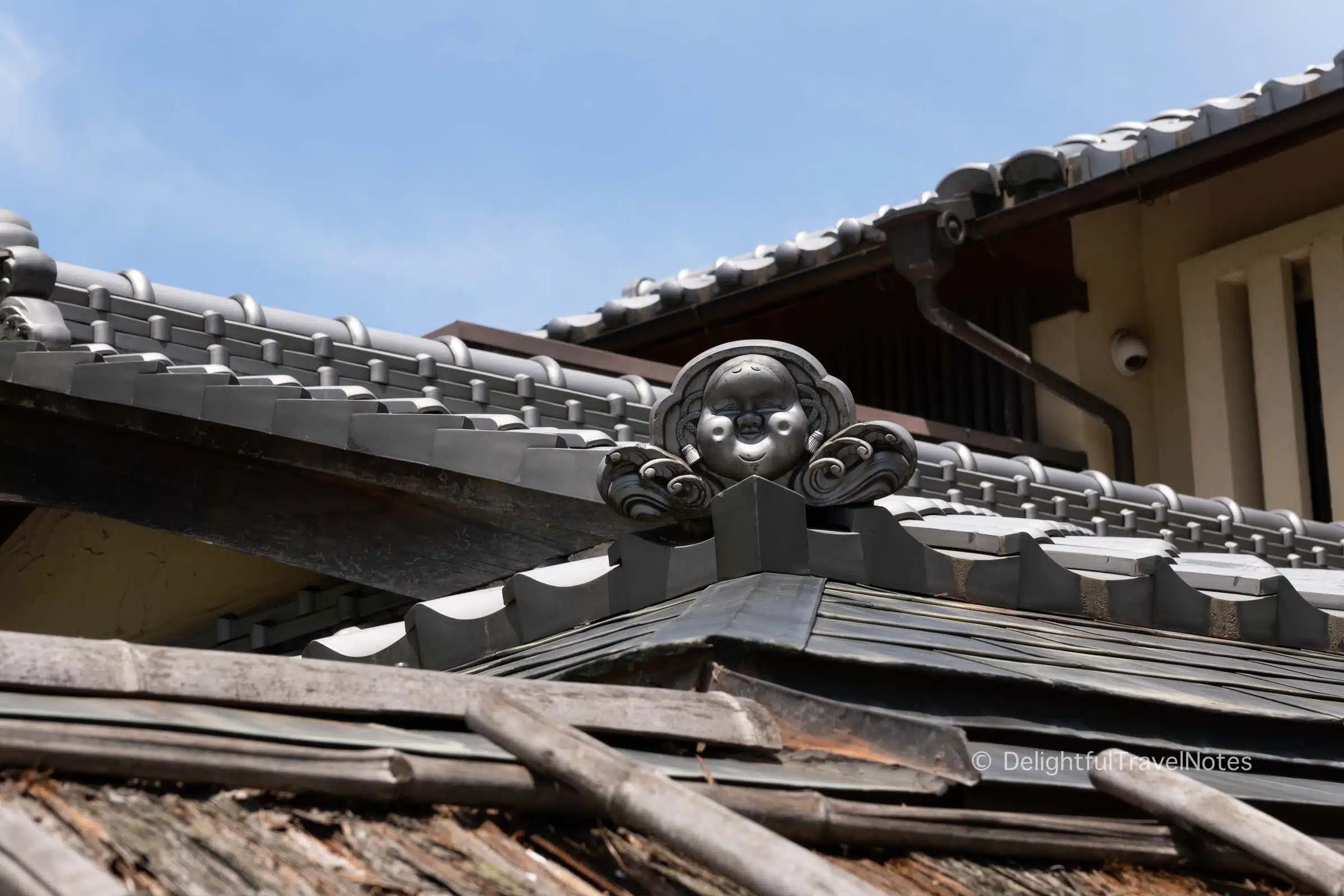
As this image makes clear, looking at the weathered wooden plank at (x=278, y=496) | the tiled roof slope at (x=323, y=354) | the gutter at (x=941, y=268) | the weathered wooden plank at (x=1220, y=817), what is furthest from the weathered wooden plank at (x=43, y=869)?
the gutter at (x=941, y=268)

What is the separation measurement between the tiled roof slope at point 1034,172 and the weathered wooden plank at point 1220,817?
7.17 meters

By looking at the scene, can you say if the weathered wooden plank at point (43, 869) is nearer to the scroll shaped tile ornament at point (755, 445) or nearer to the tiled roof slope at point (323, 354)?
the scroll shaped tile ornament at point (755, 445)

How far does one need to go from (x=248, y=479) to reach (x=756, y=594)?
108 inches

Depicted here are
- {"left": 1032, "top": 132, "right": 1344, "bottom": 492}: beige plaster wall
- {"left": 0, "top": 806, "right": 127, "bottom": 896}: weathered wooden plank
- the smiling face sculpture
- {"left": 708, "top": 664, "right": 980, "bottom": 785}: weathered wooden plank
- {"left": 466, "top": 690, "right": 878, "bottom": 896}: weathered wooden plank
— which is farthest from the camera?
{"left": 1032, "top": 132, "right": 1344, "bottom": 492}: beige plaster wall

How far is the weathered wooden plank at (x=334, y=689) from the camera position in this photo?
2.30m

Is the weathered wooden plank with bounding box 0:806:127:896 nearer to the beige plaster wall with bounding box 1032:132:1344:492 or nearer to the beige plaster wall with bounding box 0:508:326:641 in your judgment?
the beige plaster wall with bounding box 0:508:326:641

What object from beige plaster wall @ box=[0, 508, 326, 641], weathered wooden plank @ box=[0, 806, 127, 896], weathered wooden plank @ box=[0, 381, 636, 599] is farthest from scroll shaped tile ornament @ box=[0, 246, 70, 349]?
weathered wooden plank @ box=[0, 806, 127, 896]

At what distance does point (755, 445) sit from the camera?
396 centimetres

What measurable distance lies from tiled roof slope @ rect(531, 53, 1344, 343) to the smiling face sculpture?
19.5ft

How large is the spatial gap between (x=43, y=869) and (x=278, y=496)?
161 inches

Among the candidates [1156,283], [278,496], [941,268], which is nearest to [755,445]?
[278,496]

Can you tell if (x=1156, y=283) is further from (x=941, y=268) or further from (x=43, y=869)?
(x=43, y=869)

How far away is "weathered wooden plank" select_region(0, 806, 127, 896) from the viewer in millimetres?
1729

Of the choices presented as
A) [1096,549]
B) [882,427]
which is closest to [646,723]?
[882,427]
